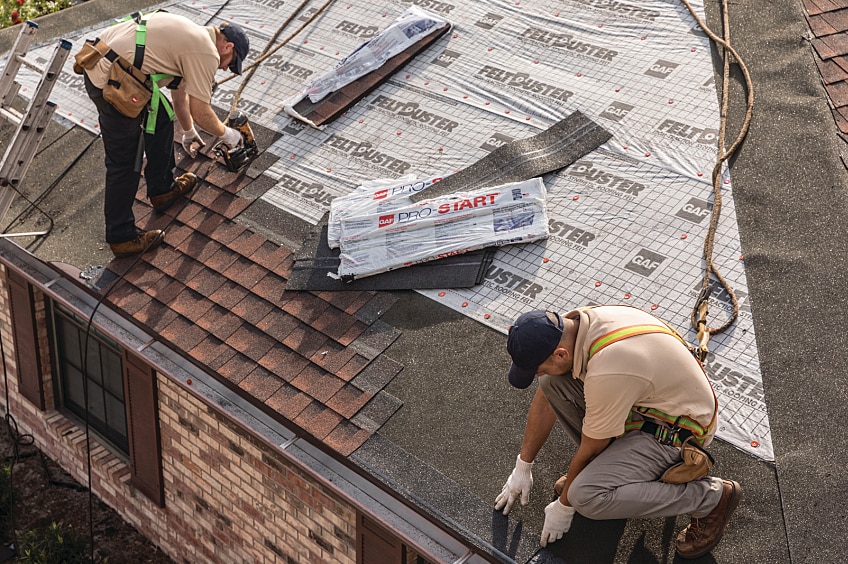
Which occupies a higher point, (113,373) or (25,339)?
(113,373)

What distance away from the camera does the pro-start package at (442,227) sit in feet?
20.7

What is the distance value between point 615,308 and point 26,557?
5491 millimetres

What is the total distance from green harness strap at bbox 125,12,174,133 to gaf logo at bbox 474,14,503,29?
2.87 meters

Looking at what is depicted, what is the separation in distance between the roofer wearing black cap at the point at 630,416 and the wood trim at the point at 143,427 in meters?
3.22

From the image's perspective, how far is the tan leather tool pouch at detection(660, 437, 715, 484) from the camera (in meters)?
4.66

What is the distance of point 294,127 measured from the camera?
24.9 feet

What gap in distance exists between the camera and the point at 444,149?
23.4ft

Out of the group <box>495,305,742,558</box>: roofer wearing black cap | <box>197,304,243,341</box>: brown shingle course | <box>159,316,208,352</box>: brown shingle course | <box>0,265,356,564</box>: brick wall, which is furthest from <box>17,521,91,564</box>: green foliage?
<box>495,305,742,558</box>: roofer wearing black cap

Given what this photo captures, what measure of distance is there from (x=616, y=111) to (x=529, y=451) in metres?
3.25

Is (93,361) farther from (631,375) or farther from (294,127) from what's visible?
(631,375)

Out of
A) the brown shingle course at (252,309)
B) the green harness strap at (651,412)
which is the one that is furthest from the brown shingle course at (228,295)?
the green harness strap at (651,412)

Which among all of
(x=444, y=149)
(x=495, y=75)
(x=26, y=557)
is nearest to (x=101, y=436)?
(x=26, y=557)

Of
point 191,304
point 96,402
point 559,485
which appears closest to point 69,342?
point 96,402

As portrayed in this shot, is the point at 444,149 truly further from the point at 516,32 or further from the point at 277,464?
the point at 277,464
